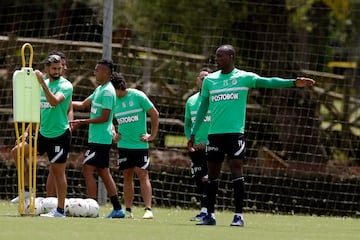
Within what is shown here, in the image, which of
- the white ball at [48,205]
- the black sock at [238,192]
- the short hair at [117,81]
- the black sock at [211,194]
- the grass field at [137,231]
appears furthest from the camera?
the short hair at [117,81]

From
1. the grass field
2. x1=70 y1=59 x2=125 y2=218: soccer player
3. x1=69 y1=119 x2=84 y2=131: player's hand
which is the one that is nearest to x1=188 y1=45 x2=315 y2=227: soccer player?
the grass field

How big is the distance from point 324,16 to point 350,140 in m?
4.19

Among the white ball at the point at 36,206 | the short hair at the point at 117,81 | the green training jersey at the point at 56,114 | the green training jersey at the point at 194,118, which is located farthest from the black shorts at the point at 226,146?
the green training jersey at the point at 194,118

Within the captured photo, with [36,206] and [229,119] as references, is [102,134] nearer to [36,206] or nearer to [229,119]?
[36,206]

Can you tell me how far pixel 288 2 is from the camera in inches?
813

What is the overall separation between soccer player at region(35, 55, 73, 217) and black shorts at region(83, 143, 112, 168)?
2.56 ft

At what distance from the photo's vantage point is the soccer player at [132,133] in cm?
1407

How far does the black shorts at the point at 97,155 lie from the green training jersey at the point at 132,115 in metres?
0.67

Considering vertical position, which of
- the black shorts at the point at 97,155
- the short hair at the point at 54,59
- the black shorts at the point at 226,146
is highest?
the short hair at the point at 54,59

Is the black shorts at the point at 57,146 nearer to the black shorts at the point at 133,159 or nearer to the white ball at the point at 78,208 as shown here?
the white ball at the point at 78,208

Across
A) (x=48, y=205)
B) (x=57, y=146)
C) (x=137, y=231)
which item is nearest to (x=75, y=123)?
(x=57, y=146)

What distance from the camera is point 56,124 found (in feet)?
41.5

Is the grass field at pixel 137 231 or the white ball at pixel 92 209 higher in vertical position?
the grass field at pixel 137 231

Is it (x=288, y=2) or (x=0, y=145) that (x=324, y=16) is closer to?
(x=288, y=2)
